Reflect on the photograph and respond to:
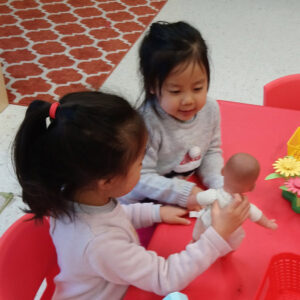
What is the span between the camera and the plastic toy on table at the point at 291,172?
849 mm

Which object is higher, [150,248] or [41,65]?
[150,248]

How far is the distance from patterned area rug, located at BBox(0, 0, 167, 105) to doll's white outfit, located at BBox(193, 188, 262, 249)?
1711 mm

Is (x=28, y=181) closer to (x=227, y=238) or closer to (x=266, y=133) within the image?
(x=227, y=238)

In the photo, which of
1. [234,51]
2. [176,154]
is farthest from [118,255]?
[234,51]

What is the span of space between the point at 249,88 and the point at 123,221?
1.82 m

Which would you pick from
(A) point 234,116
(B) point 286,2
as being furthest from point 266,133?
(B) point 286,2

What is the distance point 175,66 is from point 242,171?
0.34m

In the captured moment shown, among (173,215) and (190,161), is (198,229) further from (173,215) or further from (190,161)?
(190,161)

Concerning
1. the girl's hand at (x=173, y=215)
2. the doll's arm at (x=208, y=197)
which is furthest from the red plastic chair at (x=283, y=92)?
the doll's arm at (x=208, y=197)

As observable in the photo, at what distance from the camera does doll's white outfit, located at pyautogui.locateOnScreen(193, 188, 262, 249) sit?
683 mm

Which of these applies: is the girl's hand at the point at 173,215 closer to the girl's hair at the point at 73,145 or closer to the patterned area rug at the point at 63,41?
the girl's hair at the point at 73,145

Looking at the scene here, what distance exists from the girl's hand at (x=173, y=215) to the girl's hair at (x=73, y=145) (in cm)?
20

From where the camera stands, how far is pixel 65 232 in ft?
2.42

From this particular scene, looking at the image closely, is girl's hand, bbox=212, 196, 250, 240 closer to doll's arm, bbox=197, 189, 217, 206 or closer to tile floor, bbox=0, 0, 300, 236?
doll's arm, bbox=197, 189, 217, 206
